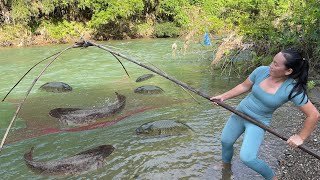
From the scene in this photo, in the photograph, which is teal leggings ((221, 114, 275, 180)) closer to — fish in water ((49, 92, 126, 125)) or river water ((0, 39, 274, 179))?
river water ((0, 39, 274, 179))

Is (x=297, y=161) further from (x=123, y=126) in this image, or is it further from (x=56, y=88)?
(x=56, y=88)

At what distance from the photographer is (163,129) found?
610cm

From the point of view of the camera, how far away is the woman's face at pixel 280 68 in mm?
3295

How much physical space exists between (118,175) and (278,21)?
6.96 m

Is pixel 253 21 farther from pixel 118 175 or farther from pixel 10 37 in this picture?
pixel 10 37

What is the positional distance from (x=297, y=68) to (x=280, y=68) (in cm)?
16

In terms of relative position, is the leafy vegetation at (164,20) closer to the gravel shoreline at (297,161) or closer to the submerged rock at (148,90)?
the submerged rock at (148,90)

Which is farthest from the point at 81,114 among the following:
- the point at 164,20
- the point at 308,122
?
the point at 164,20

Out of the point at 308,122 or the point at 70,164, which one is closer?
the point at 308,122

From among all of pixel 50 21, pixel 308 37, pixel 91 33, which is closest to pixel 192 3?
pixel 91 33

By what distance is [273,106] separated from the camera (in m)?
3.55

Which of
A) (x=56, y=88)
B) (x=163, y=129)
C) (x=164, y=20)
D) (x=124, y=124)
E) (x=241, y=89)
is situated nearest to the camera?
(x=241, y=89)

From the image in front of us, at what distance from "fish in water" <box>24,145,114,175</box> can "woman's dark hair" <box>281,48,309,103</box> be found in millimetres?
2786

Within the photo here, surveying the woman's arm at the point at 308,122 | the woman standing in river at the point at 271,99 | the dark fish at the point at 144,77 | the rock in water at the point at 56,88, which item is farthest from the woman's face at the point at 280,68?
the dark fish at the point at 144,77
